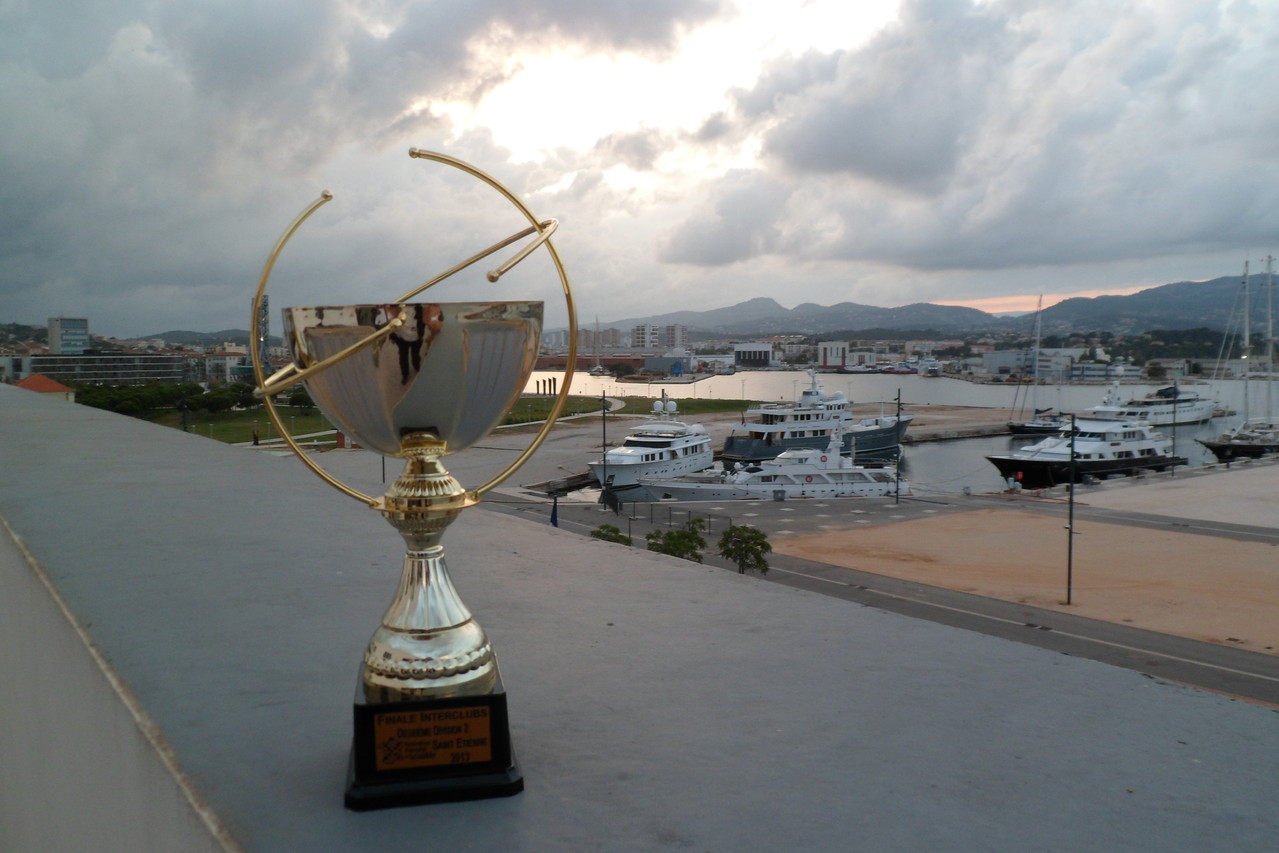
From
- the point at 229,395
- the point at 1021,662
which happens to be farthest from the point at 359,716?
the point at 229,395

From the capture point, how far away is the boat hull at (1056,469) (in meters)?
30.1

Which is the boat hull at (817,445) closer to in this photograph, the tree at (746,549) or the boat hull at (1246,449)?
the boat hull at (1246,449)

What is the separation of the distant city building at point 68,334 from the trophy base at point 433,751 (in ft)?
111

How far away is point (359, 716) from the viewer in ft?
3.68

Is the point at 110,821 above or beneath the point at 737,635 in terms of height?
beneath

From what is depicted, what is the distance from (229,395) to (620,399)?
46.4 metres

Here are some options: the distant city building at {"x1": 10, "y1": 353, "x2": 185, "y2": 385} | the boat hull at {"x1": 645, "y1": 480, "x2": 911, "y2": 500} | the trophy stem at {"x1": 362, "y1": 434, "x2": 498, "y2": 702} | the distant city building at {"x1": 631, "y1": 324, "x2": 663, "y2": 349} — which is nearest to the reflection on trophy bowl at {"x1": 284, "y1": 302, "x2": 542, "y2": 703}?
the trophy stem at {"x1": 362, "y1": 434, "x2": 498, "y2": 702}

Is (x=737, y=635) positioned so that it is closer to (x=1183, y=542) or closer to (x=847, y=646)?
(x=847, y=646)

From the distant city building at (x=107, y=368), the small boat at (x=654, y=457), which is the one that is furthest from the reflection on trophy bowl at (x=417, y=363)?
the distant city building at (x=107, y=368)

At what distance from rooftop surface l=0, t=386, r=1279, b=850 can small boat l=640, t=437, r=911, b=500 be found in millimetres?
21752

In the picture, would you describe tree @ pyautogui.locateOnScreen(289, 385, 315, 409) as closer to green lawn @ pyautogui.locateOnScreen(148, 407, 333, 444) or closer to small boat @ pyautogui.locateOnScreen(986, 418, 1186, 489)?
green lawn @ pyautogui.locateOnScreen(148, 407, 333, 444)

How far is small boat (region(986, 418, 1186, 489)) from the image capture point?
3030 cm

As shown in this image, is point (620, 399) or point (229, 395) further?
point (620, 399)

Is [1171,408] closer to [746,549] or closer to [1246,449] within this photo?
[1246,449]
